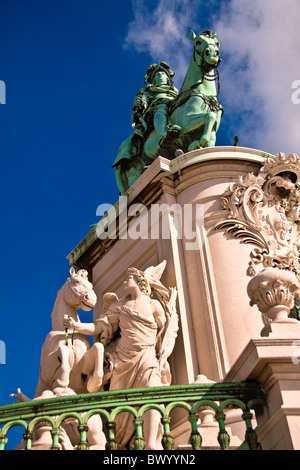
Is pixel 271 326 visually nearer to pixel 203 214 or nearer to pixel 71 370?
pixel 71 370

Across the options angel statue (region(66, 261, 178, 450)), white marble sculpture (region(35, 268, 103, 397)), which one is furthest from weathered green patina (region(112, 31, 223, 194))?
white marble sculpture (region(35, 268, 103, 397))

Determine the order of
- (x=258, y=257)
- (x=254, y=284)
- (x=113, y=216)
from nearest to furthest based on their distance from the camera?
(x=254, y=284)
(x=258, y=257)
(x=113, y=216)

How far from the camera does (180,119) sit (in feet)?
40.4

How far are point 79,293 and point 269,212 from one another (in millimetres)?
3252

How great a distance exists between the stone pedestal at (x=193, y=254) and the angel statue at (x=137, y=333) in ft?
1.14

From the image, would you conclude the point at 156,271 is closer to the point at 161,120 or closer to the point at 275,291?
the point at 275,291

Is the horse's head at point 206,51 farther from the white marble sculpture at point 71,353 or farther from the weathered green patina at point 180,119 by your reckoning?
the white marble sculpture at point 71,353

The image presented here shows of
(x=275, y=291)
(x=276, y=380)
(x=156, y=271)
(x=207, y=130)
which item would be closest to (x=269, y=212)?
(x=156, y=271)

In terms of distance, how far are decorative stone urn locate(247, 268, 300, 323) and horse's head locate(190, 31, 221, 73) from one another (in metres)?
7.69

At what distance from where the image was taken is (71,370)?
7.98m

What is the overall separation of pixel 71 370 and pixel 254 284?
3300mm

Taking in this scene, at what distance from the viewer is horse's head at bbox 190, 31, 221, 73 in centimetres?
1230

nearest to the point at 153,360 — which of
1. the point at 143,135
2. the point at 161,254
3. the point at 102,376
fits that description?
the point at 102,376

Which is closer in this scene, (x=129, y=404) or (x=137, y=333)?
(x=129, y=404)
